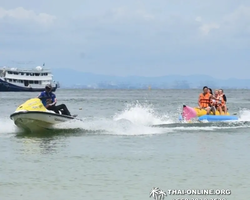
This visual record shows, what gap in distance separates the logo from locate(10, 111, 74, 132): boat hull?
8.41 m

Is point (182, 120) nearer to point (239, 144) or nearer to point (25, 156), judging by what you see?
point (239, 144)

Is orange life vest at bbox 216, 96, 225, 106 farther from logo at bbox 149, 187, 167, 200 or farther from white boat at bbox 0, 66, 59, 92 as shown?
white boat at bbox 0, 66, 59, 92

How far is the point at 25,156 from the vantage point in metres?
14.8

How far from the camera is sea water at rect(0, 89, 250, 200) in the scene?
435 inches

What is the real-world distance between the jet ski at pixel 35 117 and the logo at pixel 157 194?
8.38 meters

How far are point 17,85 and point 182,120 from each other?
8619cm

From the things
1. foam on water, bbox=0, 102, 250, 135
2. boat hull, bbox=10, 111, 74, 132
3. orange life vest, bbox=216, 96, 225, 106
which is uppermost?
orange life vest, bbox=216, 96, 225, 106

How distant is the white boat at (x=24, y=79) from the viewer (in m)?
107

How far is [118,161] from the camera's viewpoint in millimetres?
14086

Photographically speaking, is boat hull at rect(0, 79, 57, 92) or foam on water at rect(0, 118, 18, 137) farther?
boat hull at rect(0, 79, 57, 92)

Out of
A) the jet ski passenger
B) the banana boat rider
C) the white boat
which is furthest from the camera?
the white boat

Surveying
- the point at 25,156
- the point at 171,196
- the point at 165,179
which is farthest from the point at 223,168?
the point at 25,156

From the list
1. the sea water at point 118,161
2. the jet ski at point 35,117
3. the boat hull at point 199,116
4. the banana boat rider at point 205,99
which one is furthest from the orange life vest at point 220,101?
the jet ski at point 35,117

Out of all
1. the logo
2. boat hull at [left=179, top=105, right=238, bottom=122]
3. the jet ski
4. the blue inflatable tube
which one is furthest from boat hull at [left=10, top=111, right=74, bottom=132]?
the logo
